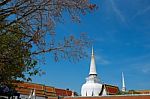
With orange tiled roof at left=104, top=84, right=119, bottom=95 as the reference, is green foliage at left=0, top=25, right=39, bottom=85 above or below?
below

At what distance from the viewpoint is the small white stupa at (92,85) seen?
2759 inches

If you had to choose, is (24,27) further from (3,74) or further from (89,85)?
(89,85)

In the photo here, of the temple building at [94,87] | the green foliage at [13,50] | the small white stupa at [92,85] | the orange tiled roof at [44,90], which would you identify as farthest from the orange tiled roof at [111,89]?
the green foliage at [13,50]

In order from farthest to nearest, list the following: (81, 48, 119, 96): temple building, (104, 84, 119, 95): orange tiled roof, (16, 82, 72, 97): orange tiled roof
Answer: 1. (104, 84, 119, 95): orange tiled roof
2. (81, 48, 119, 96): temple building
3. (16, 82, 72, 97): orange tiled roof

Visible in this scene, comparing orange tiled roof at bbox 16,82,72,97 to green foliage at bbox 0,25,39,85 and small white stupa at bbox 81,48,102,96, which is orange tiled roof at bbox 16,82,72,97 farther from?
green foliage at bbox 0,25,39,85

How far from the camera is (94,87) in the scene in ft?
232

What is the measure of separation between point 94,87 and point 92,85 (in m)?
0.82

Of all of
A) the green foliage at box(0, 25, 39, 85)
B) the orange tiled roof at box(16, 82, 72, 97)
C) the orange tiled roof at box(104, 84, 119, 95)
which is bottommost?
the green foliage at box(0, 25, 39, 85)

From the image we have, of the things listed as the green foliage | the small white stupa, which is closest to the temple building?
the small white stupa

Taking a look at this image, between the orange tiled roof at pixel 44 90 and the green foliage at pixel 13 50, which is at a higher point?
the orange tiled roof at pixel 44 90

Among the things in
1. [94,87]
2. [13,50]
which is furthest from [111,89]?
[13,50]

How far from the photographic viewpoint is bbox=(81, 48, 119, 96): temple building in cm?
6950

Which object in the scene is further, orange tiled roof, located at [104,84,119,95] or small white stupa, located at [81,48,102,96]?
orange tiled roof, located at [104,84,119,95]

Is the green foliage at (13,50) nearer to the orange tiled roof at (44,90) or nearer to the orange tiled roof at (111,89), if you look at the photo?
the orange tiled roof at (44,90)
